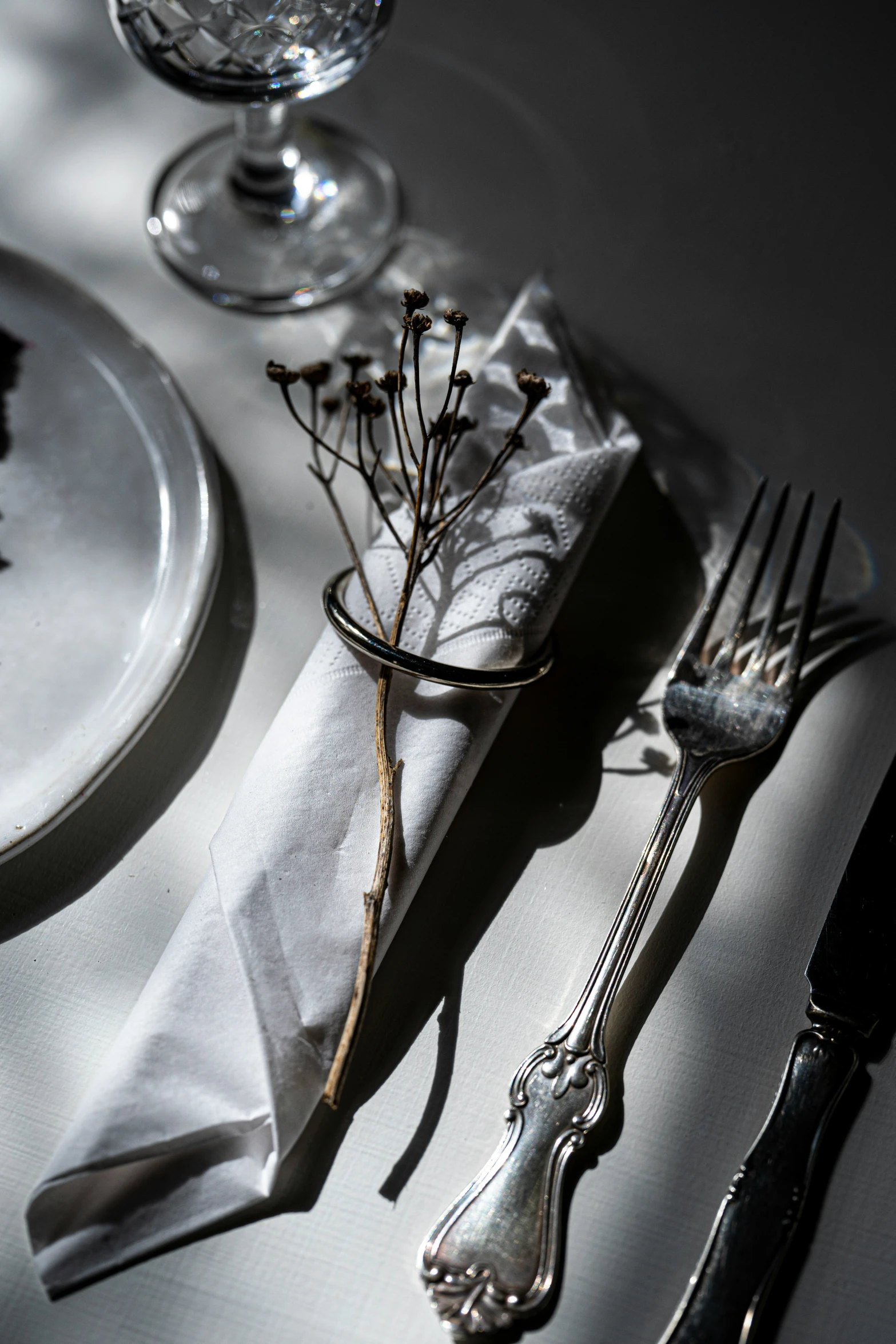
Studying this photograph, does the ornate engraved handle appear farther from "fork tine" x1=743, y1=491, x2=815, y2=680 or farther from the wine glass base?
the wine glass base

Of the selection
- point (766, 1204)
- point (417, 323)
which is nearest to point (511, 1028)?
point (766, 1204)

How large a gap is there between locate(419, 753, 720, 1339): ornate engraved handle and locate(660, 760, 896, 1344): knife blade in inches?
2.8

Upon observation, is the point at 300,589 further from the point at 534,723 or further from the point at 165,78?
the point at 165,78

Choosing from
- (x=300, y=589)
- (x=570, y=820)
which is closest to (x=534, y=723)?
(x=570, y=820)

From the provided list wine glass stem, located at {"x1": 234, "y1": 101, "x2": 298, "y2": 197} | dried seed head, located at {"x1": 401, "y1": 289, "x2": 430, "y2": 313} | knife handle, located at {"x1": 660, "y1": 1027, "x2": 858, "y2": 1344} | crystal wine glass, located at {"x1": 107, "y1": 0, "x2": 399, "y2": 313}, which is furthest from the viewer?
wine glass stem, located at {"x1": 234, "y1": 101, "x2": 298, "y2": 197}

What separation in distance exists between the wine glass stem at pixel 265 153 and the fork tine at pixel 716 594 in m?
0.47

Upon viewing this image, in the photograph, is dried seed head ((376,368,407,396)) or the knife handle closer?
the knife handle

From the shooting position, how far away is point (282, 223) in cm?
87

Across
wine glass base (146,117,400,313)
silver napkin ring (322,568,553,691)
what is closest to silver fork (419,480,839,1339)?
silver napkin ring (322,568,553,691)

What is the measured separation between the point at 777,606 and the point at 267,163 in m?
0.55

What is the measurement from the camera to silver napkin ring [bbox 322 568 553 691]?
1.86 ft

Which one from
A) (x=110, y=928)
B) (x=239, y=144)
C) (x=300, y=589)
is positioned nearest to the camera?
(x=110, y=928)

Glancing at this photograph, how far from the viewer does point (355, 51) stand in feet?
2.39

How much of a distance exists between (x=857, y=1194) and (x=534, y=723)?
0.31 m
